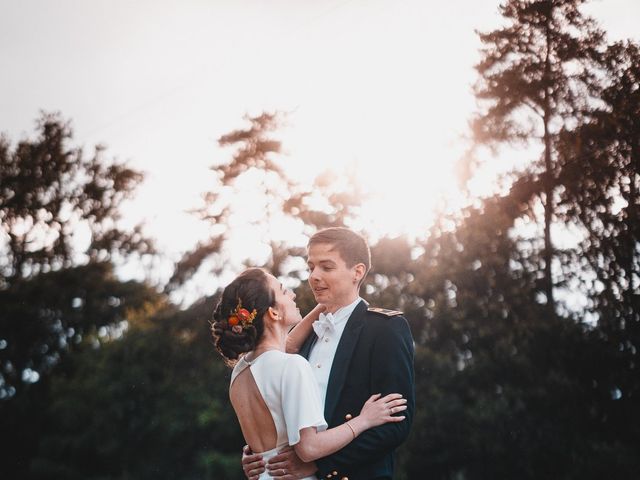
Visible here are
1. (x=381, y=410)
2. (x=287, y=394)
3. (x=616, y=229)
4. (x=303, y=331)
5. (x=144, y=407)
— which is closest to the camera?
(x=287, y=394)

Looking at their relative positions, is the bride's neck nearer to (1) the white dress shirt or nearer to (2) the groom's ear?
(1) the white dress shirt

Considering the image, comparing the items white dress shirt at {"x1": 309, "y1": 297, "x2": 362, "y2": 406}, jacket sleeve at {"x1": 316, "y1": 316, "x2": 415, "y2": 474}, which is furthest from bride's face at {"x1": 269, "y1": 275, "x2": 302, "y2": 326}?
jacket sleeve at {"x1": 316, "y1": 316, "x2": 415, "y2": 474}

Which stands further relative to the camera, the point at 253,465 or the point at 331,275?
the point at 331,275

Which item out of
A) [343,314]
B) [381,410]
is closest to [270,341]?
[343,314]

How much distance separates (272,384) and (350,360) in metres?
0.41

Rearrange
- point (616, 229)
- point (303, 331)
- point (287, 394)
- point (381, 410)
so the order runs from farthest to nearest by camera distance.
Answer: point (616, 229) < point (303, 331) < point (381, 410) < point (287, 394)

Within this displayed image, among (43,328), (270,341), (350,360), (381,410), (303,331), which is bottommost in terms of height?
(381,410)

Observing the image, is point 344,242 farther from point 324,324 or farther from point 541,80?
point 541,80

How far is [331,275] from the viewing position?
354 centimetres

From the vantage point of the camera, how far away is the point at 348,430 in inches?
123

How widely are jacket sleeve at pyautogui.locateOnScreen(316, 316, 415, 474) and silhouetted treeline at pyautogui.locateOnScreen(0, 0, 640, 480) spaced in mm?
11072

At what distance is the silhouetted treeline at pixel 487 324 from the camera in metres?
13.9

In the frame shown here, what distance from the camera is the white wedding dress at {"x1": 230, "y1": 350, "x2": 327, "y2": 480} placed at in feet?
9.89

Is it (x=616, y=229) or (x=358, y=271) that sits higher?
(x=616, y=229)
